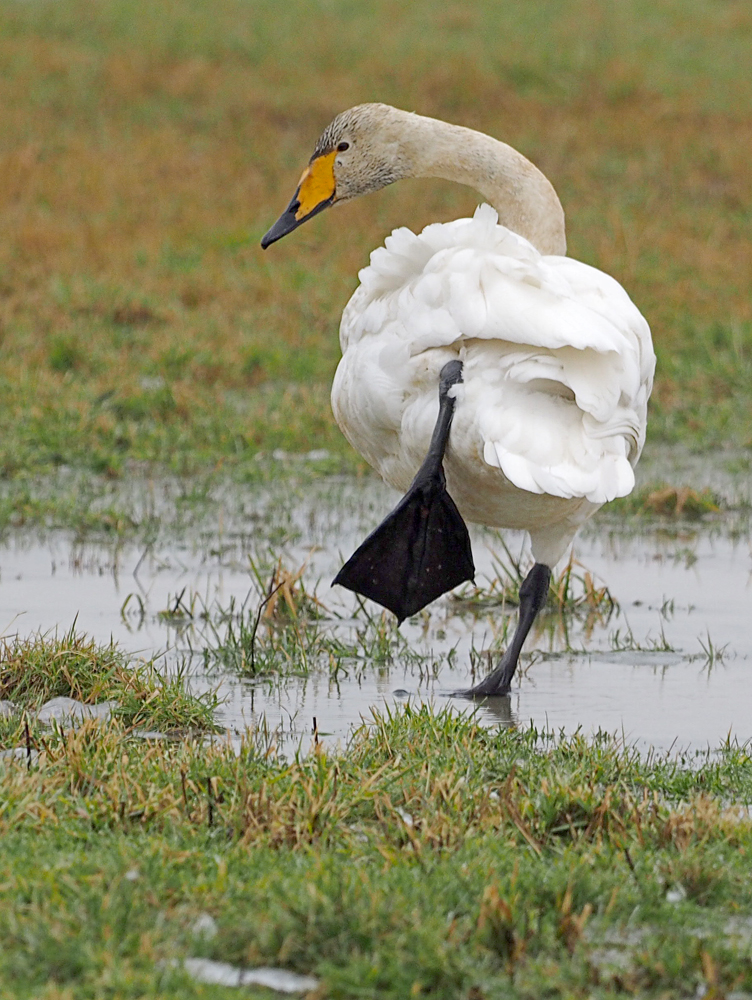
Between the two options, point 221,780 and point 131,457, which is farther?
point 131,457

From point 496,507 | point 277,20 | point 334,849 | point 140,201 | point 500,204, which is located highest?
point 277,20

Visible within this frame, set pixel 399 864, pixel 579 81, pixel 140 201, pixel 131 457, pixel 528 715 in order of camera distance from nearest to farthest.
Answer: pixel 399 864, pixel 528 715, pixel 131 457, pixel 140 201, pixel 579 81

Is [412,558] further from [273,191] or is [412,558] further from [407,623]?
[273,191]

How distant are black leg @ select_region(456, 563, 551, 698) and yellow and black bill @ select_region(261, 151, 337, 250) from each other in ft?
5.69

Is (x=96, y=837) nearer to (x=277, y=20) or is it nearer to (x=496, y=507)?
(x=496, y=507)

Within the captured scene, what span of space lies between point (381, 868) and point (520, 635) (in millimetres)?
1978

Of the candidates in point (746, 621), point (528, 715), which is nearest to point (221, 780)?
point (528, 715)

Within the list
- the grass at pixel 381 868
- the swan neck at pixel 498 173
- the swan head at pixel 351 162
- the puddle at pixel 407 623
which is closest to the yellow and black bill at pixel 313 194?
the swan head at pixel 351 162

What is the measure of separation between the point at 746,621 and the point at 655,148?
1170 centimetres

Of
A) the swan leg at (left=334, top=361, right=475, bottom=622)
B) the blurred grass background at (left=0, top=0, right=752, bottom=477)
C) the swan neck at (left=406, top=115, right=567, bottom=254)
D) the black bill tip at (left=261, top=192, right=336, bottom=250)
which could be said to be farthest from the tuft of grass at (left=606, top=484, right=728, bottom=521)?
the swan leg at (left=334, top=361, right=475, bottom=622)

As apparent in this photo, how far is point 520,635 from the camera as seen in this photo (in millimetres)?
4984

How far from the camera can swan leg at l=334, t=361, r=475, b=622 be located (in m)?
4.69

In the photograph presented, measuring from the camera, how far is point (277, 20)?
22281 mm

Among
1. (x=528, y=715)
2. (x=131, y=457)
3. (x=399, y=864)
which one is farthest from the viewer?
(x=131, y=457)
